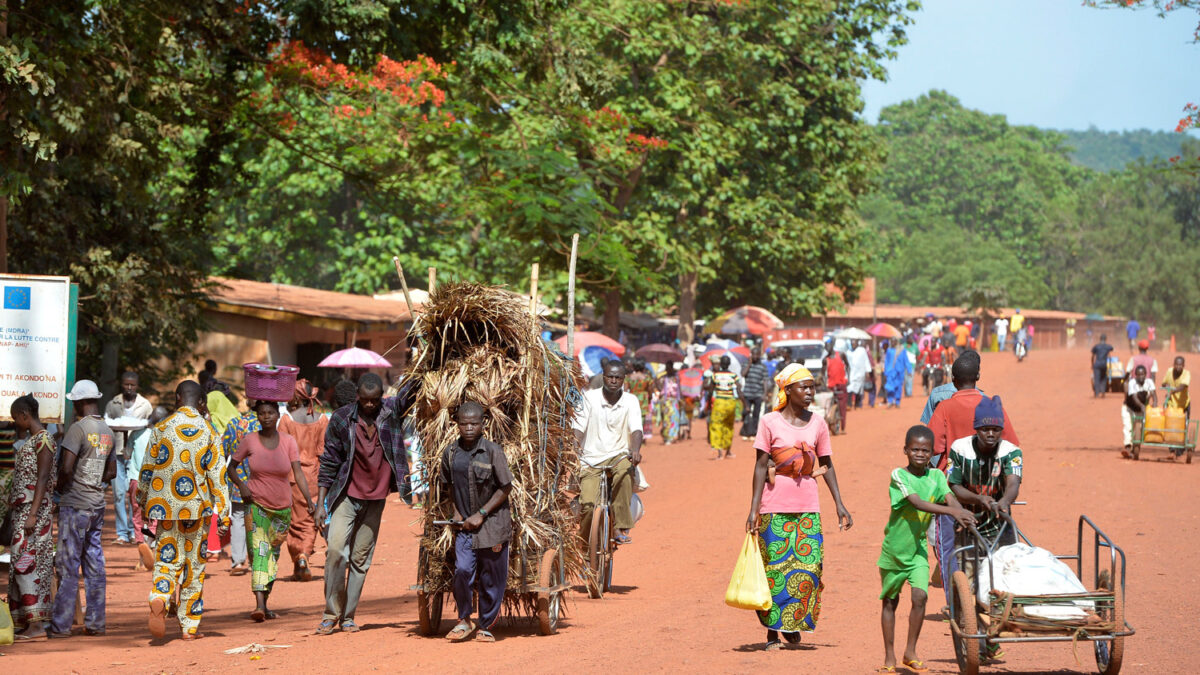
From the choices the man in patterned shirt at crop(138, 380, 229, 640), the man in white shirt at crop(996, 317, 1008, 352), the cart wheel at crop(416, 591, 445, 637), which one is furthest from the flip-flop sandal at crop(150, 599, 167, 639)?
the man in white shirt at crop(996, 317, 1008, 352)

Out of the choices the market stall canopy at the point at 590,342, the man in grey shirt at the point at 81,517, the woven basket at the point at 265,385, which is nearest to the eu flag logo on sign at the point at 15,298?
the man in grey shirt at the point at 81,517

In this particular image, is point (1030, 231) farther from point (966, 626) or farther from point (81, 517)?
point (966, 626)

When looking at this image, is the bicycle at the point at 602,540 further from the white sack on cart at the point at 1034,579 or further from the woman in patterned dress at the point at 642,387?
the woman in patterned dress at the point at 642,387

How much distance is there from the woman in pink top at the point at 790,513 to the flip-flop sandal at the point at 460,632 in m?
1.92

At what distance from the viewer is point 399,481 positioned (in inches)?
358

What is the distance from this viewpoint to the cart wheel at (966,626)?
6871 mm

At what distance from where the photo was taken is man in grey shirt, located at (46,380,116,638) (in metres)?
9.23

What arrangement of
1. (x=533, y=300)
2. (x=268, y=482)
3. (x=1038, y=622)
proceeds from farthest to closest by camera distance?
1. (x=268, y=482)
2. (x=533, y=300)
3. (x=1038, y=622)

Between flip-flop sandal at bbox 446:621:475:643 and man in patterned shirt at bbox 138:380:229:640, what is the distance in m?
1.86

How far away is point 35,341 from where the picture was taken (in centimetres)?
1055

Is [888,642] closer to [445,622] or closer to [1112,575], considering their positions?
[1112,575]

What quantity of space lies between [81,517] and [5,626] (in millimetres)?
896

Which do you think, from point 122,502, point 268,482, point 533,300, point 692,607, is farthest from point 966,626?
point 122,502

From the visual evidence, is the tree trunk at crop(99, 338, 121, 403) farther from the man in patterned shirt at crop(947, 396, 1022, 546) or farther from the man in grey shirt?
the man in patterned shirt at crop(947, 396, 1022, 546)
